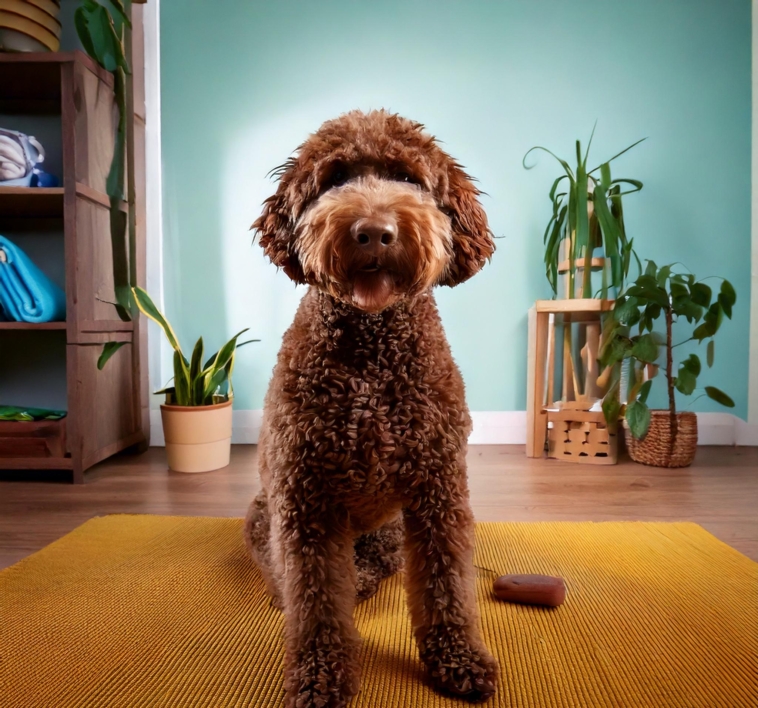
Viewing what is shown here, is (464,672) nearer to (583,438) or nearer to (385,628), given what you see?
(385,628)

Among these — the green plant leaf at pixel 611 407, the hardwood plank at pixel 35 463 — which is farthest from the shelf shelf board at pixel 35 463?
the green plant leaf at pixel 611 407

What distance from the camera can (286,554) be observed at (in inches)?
32.9

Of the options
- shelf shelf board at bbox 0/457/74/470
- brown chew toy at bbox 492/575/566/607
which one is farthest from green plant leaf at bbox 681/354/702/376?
shelf shelf board at bbox 0/457/74/470

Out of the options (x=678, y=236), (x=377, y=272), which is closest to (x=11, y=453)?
(x=377, y=272)

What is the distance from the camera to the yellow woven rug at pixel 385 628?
2.71 ft

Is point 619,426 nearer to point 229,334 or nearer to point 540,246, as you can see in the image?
point 540,246

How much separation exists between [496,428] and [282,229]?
6.48 feet

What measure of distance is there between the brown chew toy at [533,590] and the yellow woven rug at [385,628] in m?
0.02

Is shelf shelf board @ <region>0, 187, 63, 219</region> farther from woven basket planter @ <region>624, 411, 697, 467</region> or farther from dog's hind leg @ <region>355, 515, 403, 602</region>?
woven basket planter @ <region>624, 411, 697, 467</region>

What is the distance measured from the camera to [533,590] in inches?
42.5

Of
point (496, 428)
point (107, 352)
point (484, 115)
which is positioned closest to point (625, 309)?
point (496, 428)

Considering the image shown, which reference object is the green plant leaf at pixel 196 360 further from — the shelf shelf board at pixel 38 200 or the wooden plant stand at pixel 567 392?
the wooden plant stand at pixel 567 392

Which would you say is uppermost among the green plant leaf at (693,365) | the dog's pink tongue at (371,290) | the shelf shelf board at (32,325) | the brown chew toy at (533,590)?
the dog's pink tongue at (371,290)

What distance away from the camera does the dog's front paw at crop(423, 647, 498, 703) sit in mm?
797
